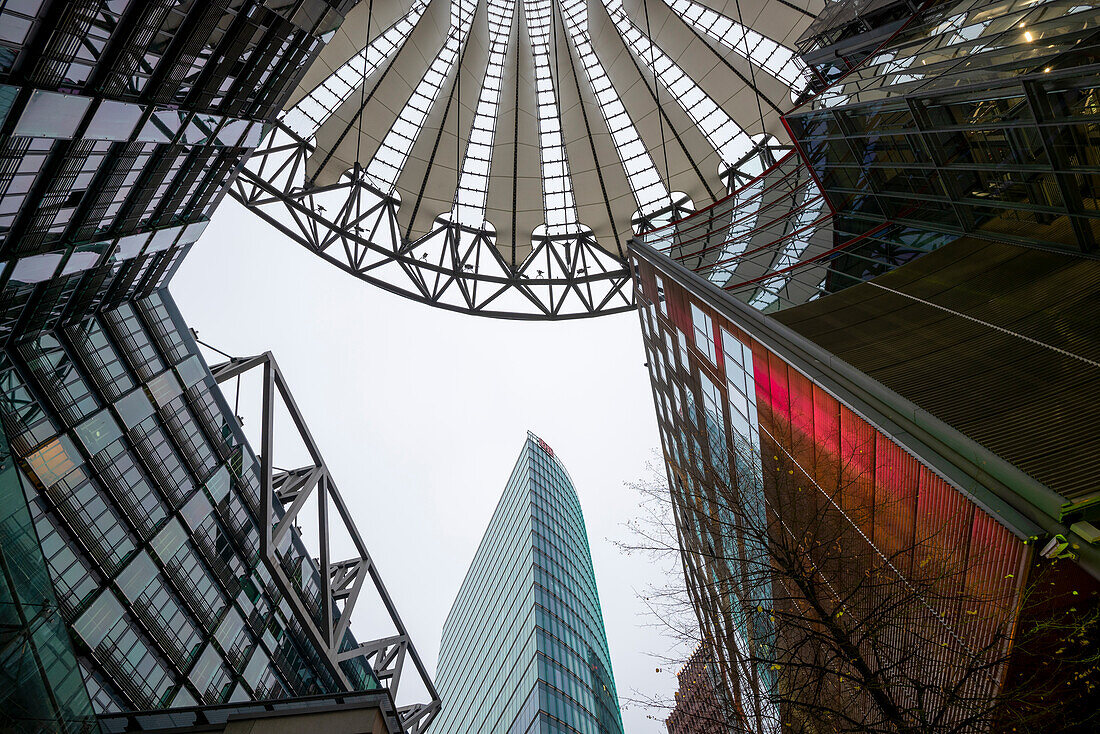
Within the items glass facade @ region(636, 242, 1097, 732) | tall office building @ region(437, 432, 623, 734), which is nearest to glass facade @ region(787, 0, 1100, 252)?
glass facade @ region(636, 242, 1097, 732)

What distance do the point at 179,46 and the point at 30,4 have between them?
14.5 ft

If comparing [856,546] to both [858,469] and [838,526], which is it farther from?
[858,469]

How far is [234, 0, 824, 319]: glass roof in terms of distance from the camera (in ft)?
86.3

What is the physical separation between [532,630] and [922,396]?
127ft

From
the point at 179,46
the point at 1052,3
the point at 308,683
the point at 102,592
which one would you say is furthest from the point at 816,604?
the point at 308,683

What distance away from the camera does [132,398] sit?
73.5 ft

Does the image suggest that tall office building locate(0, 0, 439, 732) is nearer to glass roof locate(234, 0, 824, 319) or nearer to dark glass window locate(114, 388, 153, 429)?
dark glass window locate(114, 388, 153, 429)

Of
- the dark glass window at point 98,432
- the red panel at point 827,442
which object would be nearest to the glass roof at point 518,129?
the dark glass window at point 98,432

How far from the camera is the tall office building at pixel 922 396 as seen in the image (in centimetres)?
622

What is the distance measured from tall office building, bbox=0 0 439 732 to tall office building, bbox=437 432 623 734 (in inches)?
543

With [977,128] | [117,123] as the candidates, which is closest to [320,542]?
[117,123]

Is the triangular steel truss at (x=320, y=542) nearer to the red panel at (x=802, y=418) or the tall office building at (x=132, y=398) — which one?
the tall office building at (x=132, y=398)

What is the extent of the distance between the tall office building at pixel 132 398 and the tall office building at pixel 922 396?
30.7 ft

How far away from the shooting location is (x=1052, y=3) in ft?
39.7
